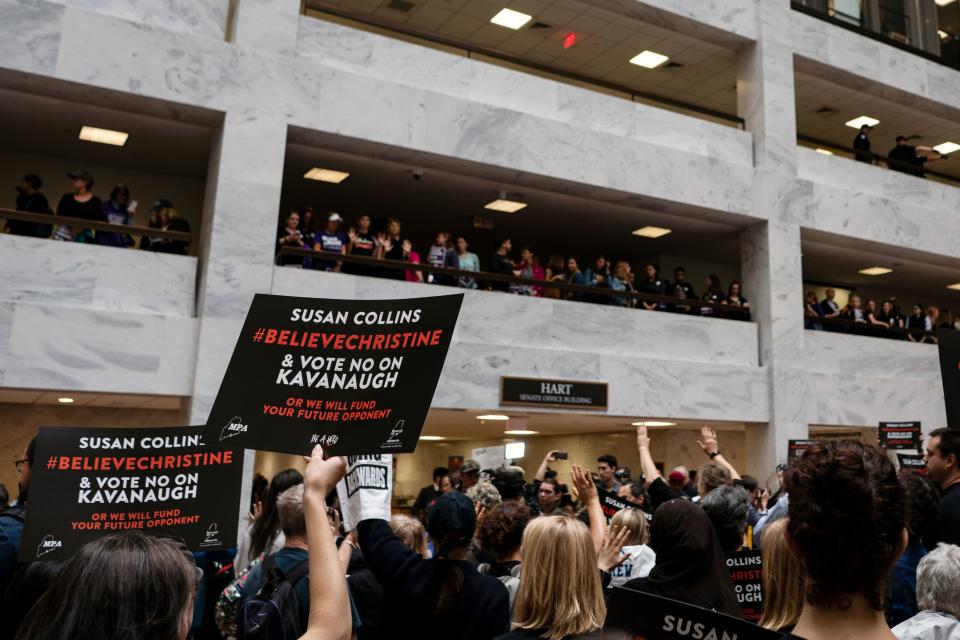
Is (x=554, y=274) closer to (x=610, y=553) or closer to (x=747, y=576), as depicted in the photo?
(x=747, y=576)

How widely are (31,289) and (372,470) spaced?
8809 millimetres

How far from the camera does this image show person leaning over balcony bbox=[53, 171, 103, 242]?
37.4 feet

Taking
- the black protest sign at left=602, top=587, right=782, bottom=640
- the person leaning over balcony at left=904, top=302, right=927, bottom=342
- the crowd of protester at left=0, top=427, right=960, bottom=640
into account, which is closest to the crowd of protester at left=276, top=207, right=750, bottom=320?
the person leaning over balcony at left=904, top=302, right=927, bottom=342

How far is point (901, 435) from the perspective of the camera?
1327cm

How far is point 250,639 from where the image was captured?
318 cm

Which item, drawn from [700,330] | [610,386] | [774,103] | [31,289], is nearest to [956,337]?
[610,386]

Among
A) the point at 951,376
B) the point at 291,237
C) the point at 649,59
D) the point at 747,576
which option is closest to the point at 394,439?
the point at 747,576

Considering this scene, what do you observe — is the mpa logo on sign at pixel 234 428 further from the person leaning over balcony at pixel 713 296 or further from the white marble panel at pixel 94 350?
the person leaning over balcony at pixel 713 296

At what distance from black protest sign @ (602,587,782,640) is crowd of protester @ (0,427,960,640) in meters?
0.16

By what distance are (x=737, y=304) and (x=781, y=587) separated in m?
13.2

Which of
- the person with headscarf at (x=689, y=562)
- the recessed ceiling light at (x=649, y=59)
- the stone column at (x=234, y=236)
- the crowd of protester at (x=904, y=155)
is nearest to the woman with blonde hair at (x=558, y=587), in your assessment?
the person with headscarf at (x=689, y=562)

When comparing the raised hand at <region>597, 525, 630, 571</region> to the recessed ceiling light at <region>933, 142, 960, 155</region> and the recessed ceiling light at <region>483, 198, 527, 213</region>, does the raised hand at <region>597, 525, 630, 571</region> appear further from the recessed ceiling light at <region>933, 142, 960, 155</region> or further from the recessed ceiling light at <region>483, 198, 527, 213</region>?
the recessed ceiling light at <region>933, 142, 960, 155</region>

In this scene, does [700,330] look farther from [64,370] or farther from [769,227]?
[64,370]

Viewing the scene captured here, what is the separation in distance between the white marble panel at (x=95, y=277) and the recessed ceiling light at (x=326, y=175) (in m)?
3.16
